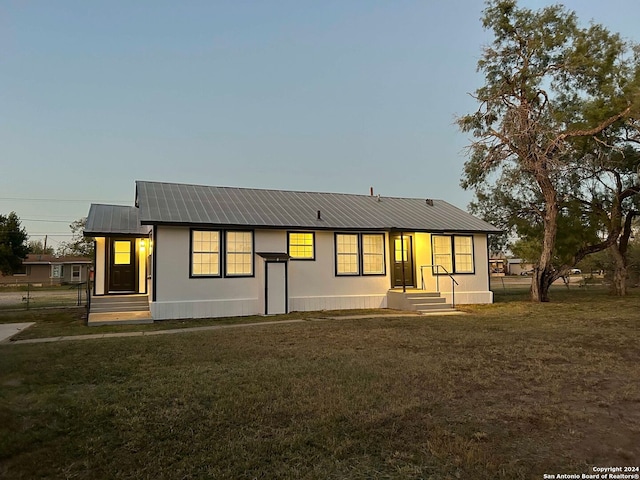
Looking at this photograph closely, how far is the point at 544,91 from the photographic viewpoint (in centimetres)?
1745

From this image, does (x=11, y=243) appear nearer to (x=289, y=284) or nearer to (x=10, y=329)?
(x=10, y=329)

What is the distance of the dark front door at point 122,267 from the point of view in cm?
1556

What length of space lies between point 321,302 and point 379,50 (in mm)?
16041

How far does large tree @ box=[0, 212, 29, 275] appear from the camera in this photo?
101 ft

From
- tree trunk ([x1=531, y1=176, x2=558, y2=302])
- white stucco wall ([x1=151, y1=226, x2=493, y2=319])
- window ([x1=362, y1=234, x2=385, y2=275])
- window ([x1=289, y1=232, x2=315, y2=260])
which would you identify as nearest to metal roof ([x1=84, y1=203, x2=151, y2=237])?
white stucco wall ([x1=151, y1=226, x2=493, y2=319])

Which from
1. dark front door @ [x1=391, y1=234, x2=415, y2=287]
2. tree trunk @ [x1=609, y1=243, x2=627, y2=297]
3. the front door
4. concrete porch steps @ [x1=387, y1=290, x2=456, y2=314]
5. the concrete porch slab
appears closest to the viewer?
the concrete porch slab

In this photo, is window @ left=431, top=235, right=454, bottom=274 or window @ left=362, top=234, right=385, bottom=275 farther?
window @ left=431, top=235, right=454, bottom=274

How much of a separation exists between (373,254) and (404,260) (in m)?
1.40

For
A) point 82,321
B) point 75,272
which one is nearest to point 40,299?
point 82,321

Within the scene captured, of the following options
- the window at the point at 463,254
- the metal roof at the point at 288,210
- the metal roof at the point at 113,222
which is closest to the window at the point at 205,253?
the metal roof at the point at 288,210

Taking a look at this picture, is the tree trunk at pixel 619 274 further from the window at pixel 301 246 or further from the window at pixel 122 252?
the window at pixel 122 252

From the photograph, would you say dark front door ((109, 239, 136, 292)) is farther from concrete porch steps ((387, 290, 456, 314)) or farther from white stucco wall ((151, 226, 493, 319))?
concrete porch steps ((387, 290, 456, 314))

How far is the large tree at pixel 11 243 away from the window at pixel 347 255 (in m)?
27.6

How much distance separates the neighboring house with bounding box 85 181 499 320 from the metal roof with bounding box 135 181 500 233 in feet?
0.15
